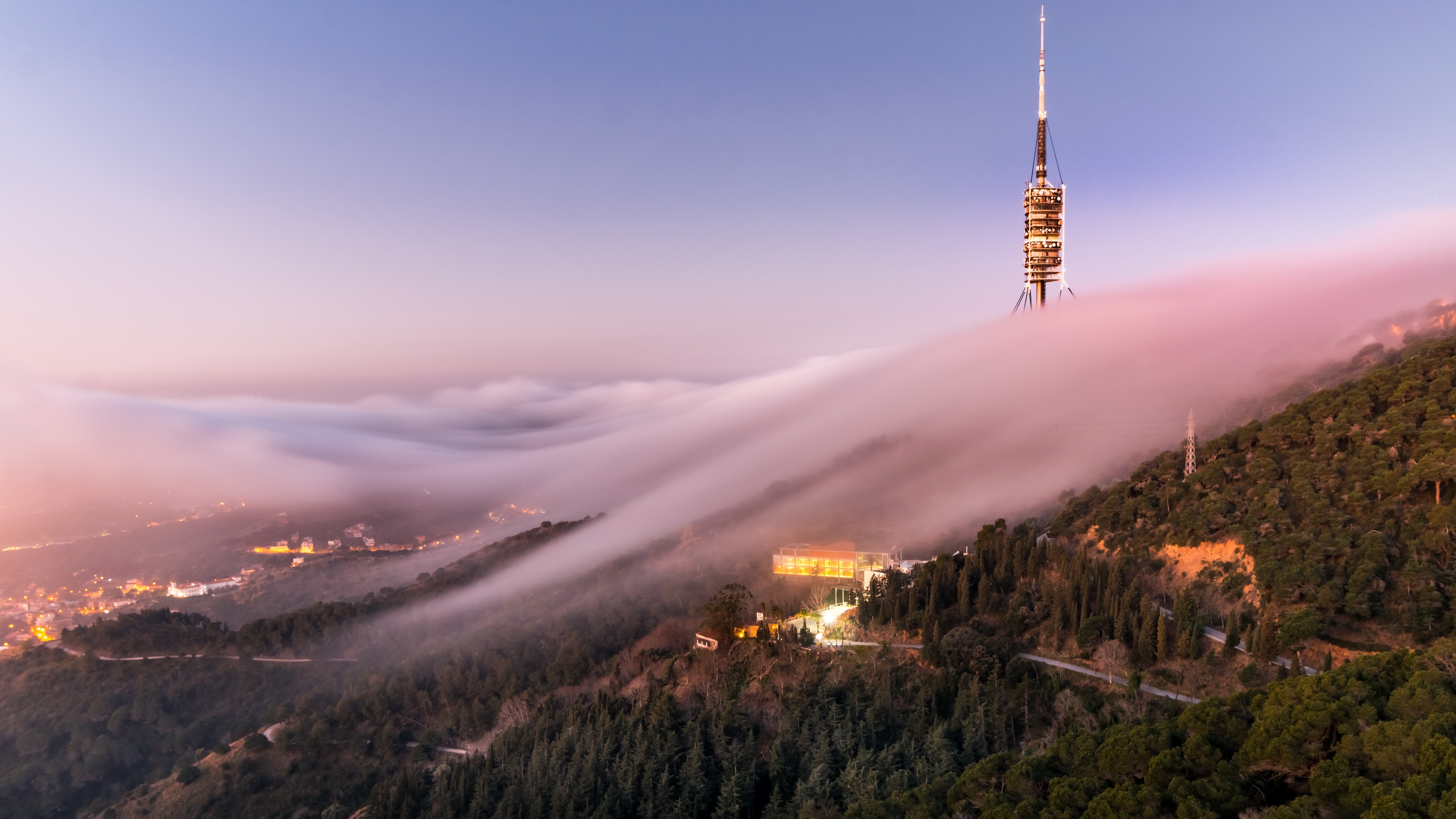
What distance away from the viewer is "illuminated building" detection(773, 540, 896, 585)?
2341 inches

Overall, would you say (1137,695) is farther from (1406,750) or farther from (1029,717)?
(1406,750)

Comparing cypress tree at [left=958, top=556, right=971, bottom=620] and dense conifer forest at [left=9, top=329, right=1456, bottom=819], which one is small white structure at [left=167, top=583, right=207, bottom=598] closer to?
dense conifer forest at [left=9, top=329, right=1456, bottom=819]

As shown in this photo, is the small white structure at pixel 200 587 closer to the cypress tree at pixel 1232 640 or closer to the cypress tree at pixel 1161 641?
the cypress tree at pixel 1161 641

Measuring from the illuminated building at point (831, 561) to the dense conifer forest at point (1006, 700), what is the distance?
6.66 metres

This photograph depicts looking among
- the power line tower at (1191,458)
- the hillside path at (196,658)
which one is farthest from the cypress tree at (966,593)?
the hillside path at (196,658)

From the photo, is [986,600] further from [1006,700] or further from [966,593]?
[1006,700]

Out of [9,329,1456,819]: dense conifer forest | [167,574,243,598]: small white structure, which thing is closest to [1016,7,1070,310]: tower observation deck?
[9,329,1456,819]: dense conifer forest

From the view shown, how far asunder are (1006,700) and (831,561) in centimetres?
3151

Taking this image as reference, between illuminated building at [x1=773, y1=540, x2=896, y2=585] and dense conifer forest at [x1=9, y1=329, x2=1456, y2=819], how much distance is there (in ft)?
21.8

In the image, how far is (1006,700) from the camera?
31203 mm

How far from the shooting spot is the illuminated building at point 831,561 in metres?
59.5

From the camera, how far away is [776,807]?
2902 cm

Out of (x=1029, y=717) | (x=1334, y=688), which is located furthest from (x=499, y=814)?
(x=1334, y=688)

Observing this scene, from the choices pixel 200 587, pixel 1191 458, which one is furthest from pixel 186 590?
pixel 1191 458
